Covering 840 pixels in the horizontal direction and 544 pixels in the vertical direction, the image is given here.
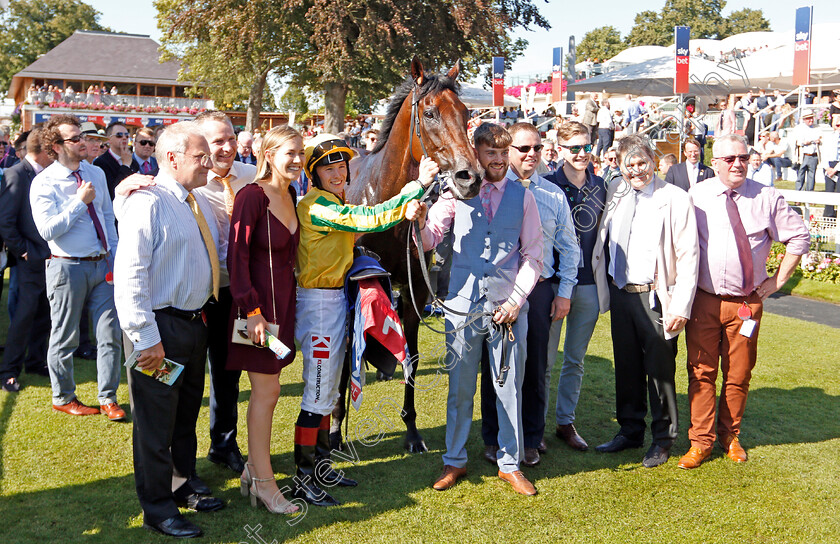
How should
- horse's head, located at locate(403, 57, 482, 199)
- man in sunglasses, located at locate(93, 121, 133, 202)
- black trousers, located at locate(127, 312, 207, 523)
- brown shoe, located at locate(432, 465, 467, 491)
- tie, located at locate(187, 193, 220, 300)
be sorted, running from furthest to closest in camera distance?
man in sunglasses, located at locate(93, 121, 133, 202) → brown shoe, located at locate(432, 465, 467, 491) → horse's head, located at locate(403, 57, 482, 199) → tie, located at locate(187, 193, 220, 300) → black trousers, located at locate(127, 312, 207, 523)

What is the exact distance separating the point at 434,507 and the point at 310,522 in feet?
2.19

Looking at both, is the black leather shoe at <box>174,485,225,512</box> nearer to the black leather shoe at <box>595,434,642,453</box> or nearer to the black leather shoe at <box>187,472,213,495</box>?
the black leather shoe at <box>187,472,213,495</box>

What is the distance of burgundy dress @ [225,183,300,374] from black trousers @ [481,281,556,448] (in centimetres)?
137

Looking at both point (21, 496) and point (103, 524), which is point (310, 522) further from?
point (21, 496)

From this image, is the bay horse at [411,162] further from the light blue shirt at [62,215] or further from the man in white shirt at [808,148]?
the man in white shirt at [808,148]

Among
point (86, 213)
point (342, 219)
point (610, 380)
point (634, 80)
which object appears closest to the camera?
point (342, 219)

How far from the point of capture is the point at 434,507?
12.2 feet

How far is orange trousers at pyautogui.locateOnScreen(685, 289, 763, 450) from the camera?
4.32 m

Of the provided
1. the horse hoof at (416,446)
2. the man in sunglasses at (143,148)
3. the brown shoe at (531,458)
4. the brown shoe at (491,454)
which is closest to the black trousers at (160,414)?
the horse hoof at (416,446)

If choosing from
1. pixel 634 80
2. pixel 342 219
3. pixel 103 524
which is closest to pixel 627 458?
pixel 342 219

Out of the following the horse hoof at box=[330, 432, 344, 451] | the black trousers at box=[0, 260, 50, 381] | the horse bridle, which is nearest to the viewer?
the horse bridle

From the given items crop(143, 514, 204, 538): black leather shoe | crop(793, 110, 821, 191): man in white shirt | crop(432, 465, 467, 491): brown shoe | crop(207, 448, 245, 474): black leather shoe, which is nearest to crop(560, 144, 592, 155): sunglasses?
crop(432, 465, 467, 491): brown shoe

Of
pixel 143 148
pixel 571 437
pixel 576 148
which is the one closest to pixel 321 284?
pixel 576 148

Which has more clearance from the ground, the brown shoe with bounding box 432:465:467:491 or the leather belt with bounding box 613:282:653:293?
the leather belt with bounding box 613:282:653:293
